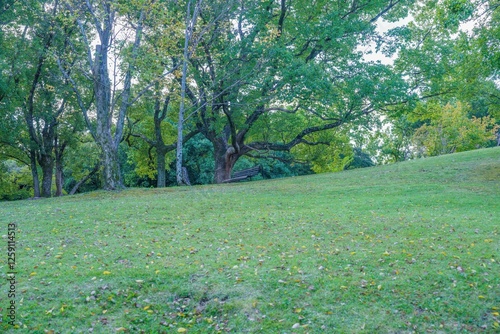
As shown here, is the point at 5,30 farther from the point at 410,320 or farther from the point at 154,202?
the point at 410,320

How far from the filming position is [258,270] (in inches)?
286

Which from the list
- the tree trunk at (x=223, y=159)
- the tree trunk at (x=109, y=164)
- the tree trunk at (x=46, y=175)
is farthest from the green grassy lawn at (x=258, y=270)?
the tree trunk at (x=46, y=175)

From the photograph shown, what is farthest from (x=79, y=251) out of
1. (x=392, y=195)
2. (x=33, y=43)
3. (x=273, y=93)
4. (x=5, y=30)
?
(x=5, y=30)

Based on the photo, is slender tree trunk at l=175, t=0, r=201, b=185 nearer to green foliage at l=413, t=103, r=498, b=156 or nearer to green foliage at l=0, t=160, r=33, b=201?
green foliage at l=0, t=160, r=33, b=201

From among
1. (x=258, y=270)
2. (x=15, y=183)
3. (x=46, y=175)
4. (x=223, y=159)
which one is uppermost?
(x=223, y=159)

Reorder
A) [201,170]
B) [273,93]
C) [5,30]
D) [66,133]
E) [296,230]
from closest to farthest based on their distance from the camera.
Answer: [296,230]
[273,93]
[5,30]
[66,133]
[201,170]

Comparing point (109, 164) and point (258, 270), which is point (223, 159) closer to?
point (109, 164)

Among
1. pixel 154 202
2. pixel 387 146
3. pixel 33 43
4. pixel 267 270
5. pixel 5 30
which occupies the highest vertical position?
pixel 5 30

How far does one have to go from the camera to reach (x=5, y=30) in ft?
74.9

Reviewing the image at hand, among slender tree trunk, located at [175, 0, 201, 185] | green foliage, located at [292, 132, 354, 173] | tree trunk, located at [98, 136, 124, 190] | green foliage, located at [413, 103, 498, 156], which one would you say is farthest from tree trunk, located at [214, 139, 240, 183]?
green foliage, located at [413, 103, 498, 156]

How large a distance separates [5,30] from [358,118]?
2128 cm

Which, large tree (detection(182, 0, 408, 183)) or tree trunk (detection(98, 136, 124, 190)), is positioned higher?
large tree (detection(182, 0, 408, 183))

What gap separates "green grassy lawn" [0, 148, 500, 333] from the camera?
5758mm

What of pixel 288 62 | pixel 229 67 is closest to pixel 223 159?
pixel 229 67
